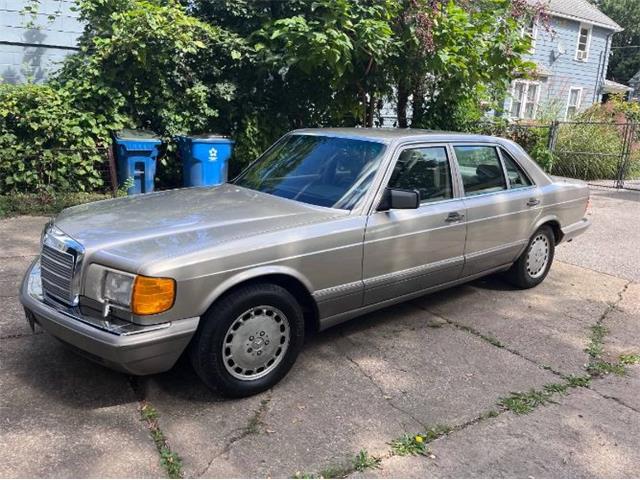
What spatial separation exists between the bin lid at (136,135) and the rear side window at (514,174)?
17.7ft

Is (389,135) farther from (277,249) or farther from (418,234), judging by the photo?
(277,249)

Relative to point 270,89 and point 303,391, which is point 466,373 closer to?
point 303,391

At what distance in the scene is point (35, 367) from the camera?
3.65 metres

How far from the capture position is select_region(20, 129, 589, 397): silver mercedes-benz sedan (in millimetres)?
3035

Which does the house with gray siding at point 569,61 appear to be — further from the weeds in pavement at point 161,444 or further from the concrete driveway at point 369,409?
the weeds in pavement at point 161,444

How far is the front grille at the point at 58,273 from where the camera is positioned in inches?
126

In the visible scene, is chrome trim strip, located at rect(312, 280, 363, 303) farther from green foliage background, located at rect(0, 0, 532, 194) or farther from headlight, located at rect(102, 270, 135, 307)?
green foliage background, located at rect(0, 0, 532, 194)

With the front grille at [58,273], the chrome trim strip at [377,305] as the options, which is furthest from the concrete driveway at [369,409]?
the front grille at [58,273]

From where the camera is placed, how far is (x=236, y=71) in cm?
945

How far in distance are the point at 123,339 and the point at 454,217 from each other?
275 cm

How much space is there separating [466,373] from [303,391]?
118 centimetres

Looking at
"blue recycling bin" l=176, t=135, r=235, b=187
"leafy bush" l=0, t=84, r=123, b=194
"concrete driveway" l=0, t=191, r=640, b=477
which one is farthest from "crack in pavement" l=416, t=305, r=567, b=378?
"leafy bush" l=0, t=84, r=123, b=194

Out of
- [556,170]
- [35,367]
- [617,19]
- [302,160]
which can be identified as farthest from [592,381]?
[617,19]

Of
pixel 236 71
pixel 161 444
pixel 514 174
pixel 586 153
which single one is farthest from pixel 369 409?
pixel 586 153
